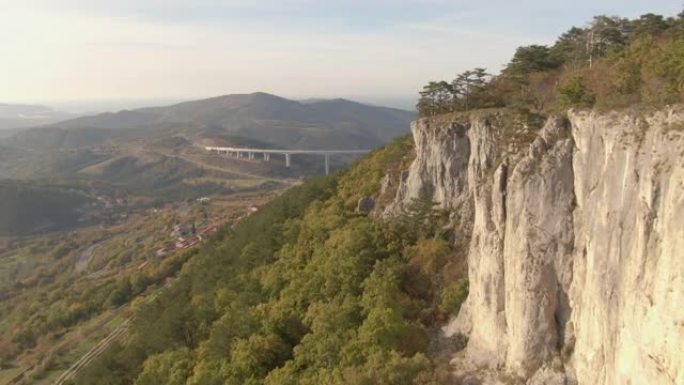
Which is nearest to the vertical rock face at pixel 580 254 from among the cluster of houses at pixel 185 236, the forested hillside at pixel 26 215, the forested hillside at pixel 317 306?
the forested hillside at pixel 317 306

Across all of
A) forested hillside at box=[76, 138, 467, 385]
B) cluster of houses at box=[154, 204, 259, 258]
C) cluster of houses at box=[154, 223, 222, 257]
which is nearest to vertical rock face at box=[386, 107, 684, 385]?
forested hillside at box=[76, 138, 467, 385]

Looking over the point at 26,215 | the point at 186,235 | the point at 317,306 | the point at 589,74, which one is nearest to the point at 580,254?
the point at 589,74

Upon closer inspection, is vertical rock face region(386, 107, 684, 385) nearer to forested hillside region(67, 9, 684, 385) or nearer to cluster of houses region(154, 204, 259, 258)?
forested hillside region(67, 9, 684, 385)

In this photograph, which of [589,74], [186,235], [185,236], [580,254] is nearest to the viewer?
[580,254]

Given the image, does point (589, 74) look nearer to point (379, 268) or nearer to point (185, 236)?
point (379, 268)

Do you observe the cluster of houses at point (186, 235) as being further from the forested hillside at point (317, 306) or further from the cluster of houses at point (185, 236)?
the forested hillside at point (317, 306)

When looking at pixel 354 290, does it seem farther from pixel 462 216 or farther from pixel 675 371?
pixel 675 371

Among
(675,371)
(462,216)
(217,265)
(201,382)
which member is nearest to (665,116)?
(675,371)
